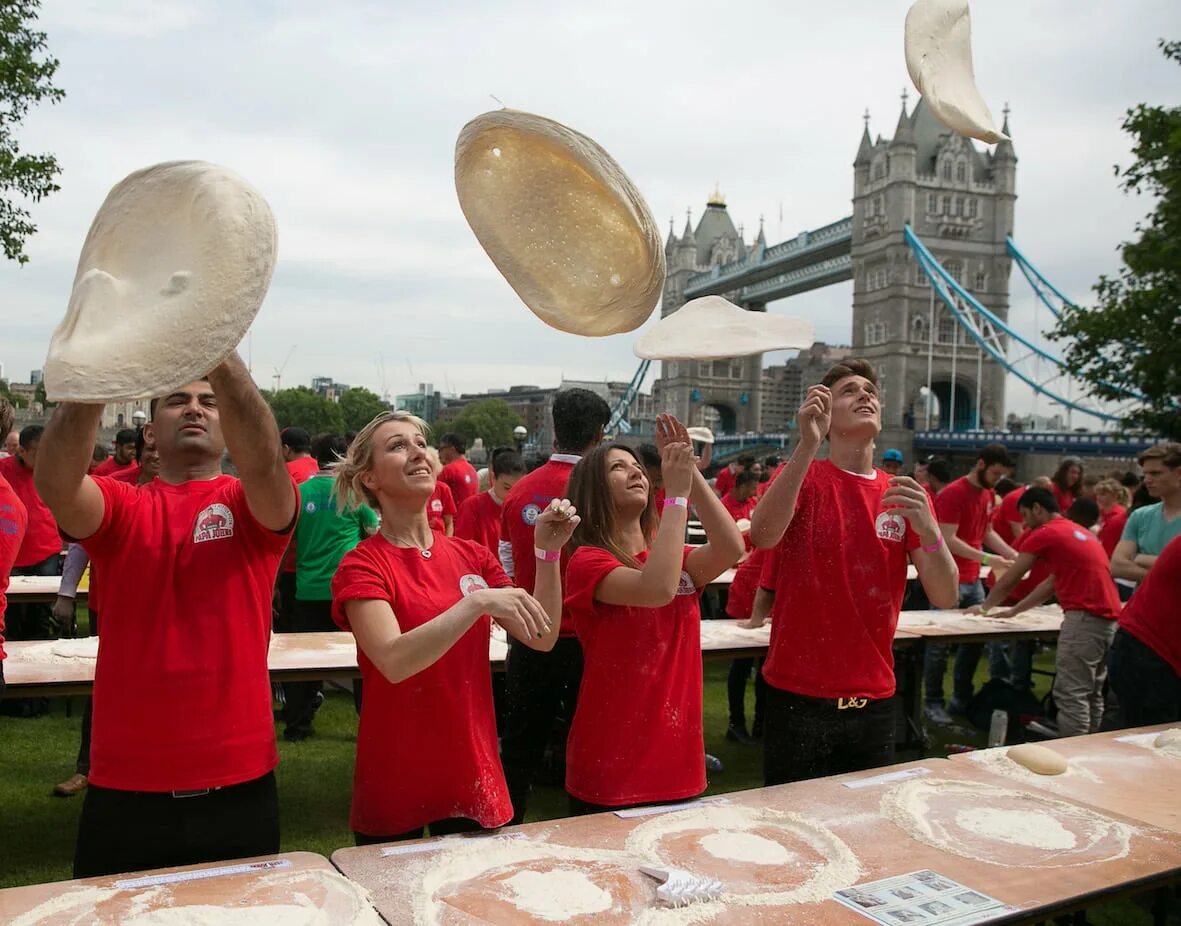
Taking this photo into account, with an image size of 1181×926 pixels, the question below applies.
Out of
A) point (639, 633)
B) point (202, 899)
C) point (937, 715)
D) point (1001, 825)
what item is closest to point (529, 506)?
point (639, 633)

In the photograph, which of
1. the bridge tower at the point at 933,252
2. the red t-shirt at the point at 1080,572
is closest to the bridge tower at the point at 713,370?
the bridge tower at the point at 933,252

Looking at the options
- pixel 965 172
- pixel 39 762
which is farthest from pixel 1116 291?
pixel 965 172

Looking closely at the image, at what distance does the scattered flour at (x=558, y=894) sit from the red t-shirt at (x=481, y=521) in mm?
3777

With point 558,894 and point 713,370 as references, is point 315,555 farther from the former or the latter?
point 713,370

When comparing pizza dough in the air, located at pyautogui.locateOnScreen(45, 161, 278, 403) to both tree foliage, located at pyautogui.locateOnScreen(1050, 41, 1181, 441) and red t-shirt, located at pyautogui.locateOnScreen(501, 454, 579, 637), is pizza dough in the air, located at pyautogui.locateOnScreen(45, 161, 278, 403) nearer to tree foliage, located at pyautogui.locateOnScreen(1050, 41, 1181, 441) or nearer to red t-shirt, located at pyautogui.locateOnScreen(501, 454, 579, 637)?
red t-shirt, located at pyautogui.locateOnScreen(501, 454, 579, 637)

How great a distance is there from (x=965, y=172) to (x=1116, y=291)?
5197 cm

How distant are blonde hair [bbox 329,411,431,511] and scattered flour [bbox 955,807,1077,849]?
173 centimetres

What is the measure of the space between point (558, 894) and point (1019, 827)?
125 cm

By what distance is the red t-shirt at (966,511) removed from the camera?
24.2ft

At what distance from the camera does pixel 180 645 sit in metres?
2.15

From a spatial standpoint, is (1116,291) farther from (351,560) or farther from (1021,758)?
(351,560)

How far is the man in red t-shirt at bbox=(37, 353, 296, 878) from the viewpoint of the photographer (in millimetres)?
2109

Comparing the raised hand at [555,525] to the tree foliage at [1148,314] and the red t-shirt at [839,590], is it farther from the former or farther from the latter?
the tree foliage at [1148,314]

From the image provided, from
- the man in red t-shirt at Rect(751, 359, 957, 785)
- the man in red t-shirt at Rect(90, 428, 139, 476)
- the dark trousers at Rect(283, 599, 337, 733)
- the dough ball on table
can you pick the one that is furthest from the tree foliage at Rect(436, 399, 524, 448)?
the dough ball on table
